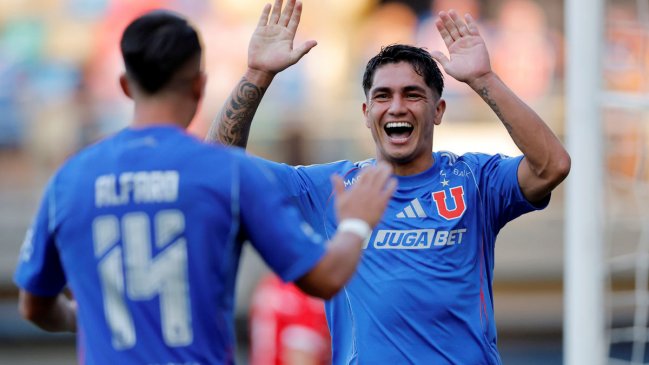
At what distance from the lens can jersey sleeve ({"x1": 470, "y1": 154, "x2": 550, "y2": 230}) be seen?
15.3ft

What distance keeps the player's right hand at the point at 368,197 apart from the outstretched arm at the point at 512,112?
1.22 metres

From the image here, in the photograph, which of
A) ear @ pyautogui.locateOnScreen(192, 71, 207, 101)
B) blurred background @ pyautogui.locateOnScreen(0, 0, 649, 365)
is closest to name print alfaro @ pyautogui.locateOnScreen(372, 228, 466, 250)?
ear @ pyautogui.locateOnScreen(192, 71, 207, 101)

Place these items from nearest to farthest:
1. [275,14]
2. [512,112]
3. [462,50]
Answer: [512,112] → [462,50] → [275,14]

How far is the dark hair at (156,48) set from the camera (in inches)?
127

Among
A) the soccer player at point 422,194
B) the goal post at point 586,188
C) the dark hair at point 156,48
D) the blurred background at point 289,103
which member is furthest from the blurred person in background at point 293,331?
the blurred background at point 289,103

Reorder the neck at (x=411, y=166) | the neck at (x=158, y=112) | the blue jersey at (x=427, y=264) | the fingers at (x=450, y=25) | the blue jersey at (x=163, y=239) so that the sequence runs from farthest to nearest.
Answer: the neck at (x=411, y=166) < the fingers at (x=450, y=25) < the blue jersey at (x=427, y=264) < the neck at (x=158, y=112) < the blue jersey at (x=163, y=239)

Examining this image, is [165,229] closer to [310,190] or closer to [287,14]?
[310,190]

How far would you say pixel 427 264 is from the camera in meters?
4.61

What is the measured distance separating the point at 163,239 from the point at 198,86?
47cm

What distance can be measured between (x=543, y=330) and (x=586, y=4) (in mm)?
9514

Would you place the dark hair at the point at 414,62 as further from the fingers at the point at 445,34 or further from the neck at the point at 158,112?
the neck at the point at 158,112

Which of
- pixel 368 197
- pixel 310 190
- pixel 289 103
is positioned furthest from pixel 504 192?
pixel 289 103

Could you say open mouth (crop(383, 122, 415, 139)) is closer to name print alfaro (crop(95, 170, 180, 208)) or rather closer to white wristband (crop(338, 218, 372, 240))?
white wristband (crop(338, 218, 372, 240))

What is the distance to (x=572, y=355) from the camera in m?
7.11
